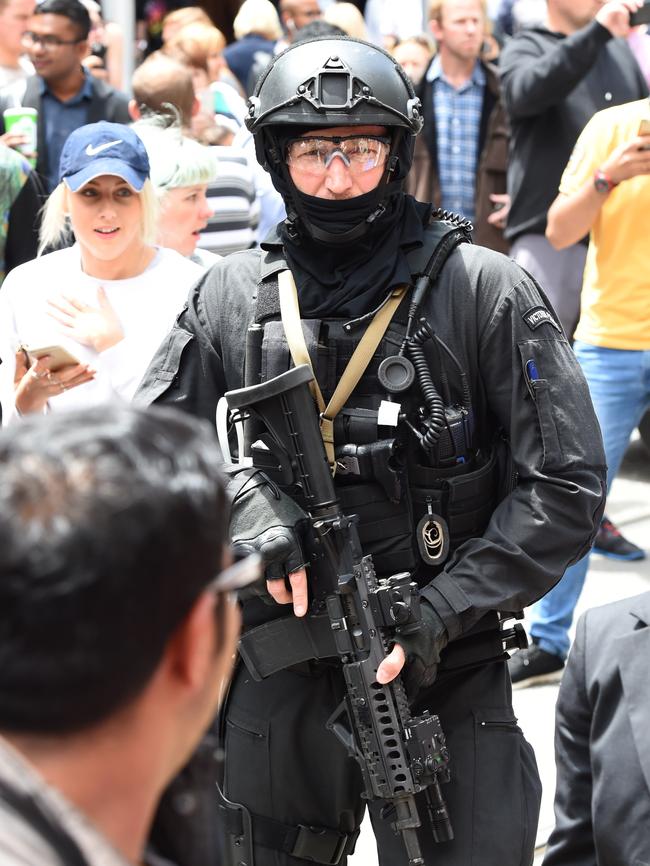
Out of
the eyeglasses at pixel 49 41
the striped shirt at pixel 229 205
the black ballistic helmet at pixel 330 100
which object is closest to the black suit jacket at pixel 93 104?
the eyeglasses at pixel 49 41

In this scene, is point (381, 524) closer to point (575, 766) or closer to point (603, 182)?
point (575, 766)

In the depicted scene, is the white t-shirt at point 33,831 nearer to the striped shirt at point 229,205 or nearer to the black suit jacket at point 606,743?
the black suit jacket at point 606,743

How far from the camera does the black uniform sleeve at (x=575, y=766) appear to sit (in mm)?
2438

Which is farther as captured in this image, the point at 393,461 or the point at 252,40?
the point at 252,40

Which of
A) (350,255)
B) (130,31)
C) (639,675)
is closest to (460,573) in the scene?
(639,675)

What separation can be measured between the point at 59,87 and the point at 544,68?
208 cm

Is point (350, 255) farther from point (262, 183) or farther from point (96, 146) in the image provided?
point (262, 183)

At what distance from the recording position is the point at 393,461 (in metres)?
2.67

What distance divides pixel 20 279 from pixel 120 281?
27 cm

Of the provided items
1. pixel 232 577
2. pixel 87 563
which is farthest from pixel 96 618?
pixel 232 577

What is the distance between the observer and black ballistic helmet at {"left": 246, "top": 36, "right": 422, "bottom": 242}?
271 cm

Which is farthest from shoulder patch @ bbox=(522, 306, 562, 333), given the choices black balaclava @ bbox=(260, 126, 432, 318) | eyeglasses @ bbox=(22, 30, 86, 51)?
eyeglasses @ bbox=(22, 30, 86, 51)

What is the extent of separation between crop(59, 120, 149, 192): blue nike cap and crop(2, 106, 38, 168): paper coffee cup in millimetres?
1748

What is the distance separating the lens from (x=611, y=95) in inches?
232
